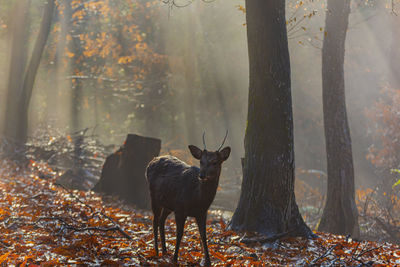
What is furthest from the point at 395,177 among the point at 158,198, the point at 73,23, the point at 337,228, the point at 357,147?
the point at 73,23

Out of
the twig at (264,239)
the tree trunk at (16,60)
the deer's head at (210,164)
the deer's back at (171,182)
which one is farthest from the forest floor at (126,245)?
the tree trunk at (16,60)

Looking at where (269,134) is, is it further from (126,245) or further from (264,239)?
(126,245)

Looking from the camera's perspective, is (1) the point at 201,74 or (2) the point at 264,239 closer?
(2) the point at 264,239

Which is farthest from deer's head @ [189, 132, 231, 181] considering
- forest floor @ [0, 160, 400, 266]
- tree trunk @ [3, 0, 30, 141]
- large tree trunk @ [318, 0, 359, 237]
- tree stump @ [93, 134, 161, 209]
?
tree trunk @ [3, 0, 30, 141]

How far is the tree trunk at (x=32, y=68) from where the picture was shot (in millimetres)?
18578

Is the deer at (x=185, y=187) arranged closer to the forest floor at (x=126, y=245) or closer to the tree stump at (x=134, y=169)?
the forest floor at (x=126, y=245)

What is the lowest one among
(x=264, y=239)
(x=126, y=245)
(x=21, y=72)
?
(x=264, y=239)

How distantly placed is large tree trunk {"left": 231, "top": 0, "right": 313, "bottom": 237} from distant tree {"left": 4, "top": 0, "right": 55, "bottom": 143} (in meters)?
13.5

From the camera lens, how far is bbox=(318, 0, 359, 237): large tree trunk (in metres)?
11.1

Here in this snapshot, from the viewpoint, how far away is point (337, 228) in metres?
10.9

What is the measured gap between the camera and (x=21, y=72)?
63.5ft

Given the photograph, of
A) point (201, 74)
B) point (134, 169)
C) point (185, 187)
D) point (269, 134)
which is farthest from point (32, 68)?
point (185, 187)

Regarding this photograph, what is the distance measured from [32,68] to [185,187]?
608 inches

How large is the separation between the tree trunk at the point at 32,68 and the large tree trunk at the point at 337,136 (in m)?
12.7
